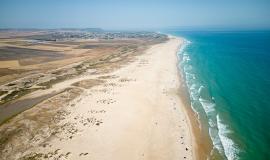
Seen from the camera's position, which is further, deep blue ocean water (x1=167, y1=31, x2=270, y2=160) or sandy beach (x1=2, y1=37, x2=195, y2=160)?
deep blue ocean water (x1=167, y1=31, x2=270, y2=160)

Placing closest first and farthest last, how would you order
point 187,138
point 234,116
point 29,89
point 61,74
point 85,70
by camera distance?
point 187,138
point 234,116
point 29,89
point 61,74
point 85,70

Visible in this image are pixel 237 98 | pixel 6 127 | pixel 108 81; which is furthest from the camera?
pixel 108 81

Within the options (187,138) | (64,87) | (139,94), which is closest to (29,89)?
(64,87)

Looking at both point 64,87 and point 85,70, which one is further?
point 85,70

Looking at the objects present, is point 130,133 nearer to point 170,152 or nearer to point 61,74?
point 170,152

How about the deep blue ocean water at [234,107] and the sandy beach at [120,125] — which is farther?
the deep blue ocean water at [234,107]

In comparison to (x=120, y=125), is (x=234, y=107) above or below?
below

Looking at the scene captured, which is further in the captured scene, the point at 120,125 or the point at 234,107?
the point at 234,107

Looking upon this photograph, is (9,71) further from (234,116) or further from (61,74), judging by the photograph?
(234,116)
